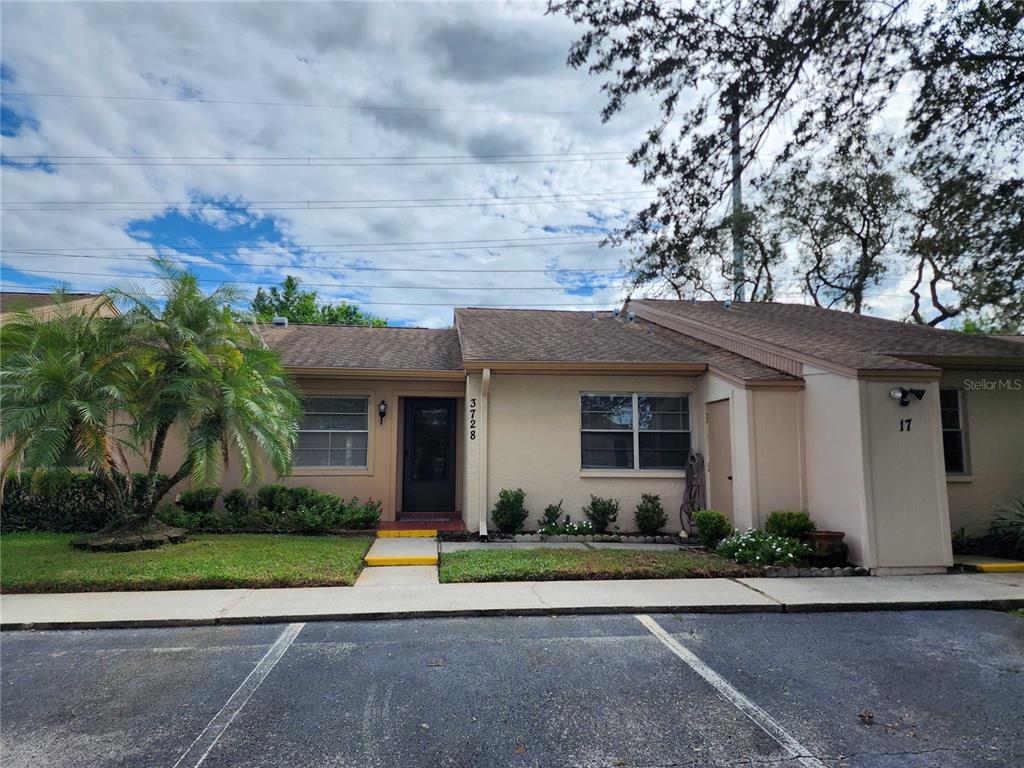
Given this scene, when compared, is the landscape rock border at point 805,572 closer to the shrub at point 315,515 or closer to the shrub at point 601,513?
the shrub at point 601,513

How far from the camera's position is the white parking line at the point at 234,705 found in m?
2.85

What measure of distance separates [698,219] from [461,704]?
6.50 m

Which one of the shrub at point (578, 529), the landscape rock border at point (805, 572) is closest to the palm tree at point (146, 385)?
the shrub at point (578, 529)

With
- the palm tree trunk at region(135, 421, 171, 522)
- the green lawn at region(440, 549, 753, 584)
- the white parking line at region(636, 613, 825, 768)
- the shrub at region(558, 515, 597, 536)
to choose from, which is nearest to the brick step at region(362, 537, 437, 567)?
the green lawn at region(440, 549, 753, 584)

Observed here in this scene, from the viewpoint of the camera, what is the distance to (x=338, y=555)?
23.4 ft

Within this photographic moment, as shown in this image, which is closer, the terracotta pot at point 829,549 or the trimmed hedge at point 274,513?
the terracotta pot at point 829,549

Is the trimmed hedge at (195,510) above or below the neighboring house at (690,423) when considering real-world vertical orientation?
below

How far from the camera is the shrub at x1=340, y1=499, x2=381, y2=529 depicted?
8891 mm

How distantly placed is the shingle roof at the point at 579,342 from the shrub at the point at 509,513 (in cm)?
228

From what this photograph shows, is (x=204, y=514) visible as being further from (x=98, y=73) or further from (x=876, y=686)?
(x=876, y=686)

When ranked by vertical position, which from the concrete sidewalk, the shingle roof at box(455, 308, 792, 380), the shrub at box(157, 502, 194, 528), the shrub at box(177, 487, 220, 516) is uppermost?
the shingle roof at box(455, 308, 792, 380)

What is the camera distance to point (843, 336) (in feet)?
32.7

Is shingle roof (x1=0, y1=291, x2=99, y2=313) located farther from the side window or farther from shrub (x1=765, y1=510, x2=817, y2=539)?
shrub (x1=765, y1=510, x2=817, y2=539)

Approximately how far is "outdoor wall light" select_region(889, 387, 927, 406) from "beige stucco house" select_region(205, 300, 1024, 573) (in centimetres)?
2
